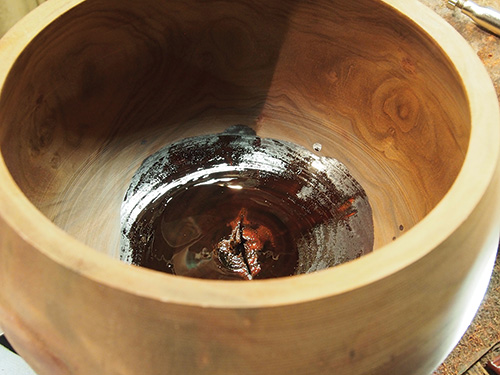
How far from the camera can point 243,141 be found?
1.13m

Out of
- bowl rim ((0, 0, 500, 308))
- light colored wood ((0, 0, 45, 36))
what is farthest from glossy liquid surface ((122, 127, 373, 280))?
light colored wood ((0, 0, 45, 36))

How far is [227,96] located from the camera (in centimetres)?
111

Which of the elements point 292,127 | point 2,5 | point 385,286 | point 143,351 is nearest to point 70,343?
point 143,351

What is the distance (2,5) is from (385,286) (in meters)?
1.32

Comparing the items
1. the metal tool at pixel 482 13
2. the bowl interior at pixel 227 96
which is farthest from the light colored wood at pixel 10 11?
the metal tool at pixel 482 13

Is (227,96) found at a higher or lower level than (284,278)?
higher

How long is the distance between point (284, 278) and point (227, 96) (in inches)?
26.7

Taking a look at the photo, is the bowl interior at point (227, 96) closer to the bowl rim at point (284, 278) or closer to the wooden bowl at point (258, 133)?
the wooden bowl at point (258, 133)

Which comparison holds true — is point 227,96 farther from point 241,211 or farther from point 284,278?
point 284,278

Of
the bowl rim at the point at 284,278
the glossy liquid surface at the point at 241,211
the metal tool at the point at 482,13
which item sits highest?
the metal tool at the point at 482,13

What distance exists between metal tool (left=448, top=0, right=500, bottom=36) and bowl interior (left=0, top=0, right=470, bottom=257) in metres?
0.43

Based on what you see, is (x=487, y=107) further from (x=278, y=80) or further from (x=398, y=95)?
(x=278, y=80)

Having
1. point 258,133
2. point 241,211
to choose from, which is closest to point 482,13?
point 258,133

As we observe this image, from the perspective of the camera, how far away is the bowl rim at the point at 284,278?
0.47m
